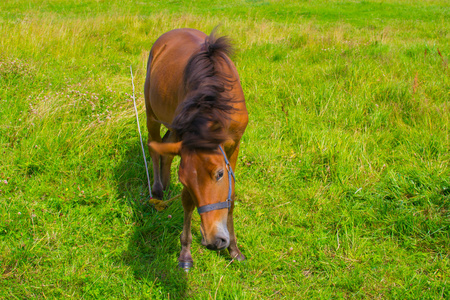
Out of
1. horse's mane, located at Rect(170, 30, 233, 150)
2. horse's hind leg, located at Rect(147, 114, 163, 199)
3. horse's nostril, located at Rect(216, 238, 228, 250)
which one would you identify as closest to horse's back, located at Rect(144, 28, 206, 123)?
horse's hind leg, located at Rect(147, 114, 163, 199)

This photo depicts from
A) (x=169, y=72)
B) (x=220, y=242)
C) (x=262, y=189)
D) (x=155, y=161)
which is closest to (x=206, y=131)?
(x=220, y=242)

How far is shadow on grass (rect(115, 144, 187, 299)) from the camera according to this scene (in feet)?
8.63

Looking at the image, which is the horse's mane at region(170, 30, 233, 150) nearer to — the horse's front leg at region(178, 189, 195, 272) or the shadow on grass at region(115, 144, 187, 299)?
the horse's front leg at region(178, 189, 195, 272)

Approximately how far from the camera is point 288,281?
8.83 feet

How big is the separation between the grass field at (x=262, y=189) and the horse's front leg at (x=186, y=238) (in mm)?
95

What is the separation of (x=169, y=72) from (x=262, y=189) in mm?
1641

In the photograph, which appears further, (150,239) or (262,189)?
(262,189)

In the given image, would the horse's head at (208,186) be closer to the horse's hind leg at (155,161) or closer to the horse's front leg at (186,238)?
the horse's front leg at (186,238)

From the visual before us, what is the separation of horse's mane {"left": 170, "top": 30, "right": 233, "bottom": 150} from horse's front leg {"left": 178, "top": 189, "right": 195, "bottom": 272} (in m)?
0.75

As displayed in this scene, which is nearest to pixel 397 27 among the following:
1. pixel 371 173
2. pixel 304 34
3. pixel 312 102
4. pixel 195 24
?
pixel 304 34

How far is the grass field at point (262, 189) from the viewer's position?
264cm

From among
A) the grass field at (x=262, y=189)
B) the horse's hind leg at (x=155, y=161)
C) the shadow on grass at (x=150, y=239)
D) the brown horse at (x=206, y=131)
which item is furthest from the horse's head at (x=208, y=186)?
the horse's hind leg at (x=155, y=161)

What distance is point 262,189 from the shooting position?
3.69m

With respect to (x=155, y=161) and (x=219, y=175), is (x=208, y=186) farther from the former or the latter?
(x=155, y=161)
